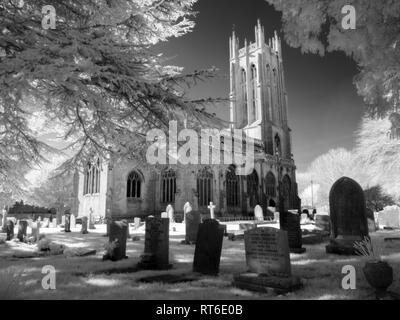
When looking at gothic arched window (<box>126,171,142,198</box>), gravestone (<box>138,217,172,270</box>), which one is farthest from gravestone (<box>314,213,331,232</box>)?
gothic arched window (<box>126,171,142,198</box>)

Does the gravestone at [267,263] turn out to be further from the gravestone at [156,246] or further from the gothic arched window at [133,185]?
the gothic arched window at [133,185]

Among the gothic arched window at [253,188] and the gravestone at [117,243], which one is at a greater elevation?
the gothic arched window at [253,188]

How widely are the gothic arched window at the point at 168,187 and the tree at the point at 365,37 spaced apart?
84.7ft

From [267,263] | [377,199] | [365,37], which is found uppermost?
[365,37]

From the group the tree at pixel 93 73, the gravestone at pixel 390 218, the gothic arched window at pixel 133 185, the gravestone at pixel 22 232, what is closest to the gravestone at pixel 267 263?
the tree at pixel 93 73

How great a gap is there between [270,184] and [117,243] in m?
36.8

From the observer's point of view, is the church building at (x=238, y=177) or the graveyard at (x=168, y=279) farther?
the church building at (x=238, y=177)

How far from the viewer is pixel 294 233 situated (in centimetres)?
964

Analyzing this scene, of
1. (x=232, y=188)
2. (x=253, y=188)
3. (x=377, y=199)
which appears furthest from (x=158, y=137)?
(x=253, y=188)

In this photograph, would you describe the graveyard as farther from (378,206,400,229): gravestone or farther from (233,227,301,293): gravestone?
(378,206,400,229): gravestone

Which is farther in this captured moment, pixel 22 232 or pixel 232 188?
pixel 232 188

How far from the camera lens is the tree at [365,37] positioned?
12.8 feet

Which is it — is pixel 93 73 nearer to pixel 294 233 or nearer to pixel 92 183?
pixel 294 233

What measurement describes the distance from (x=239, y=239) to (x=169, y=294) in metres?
8.64
